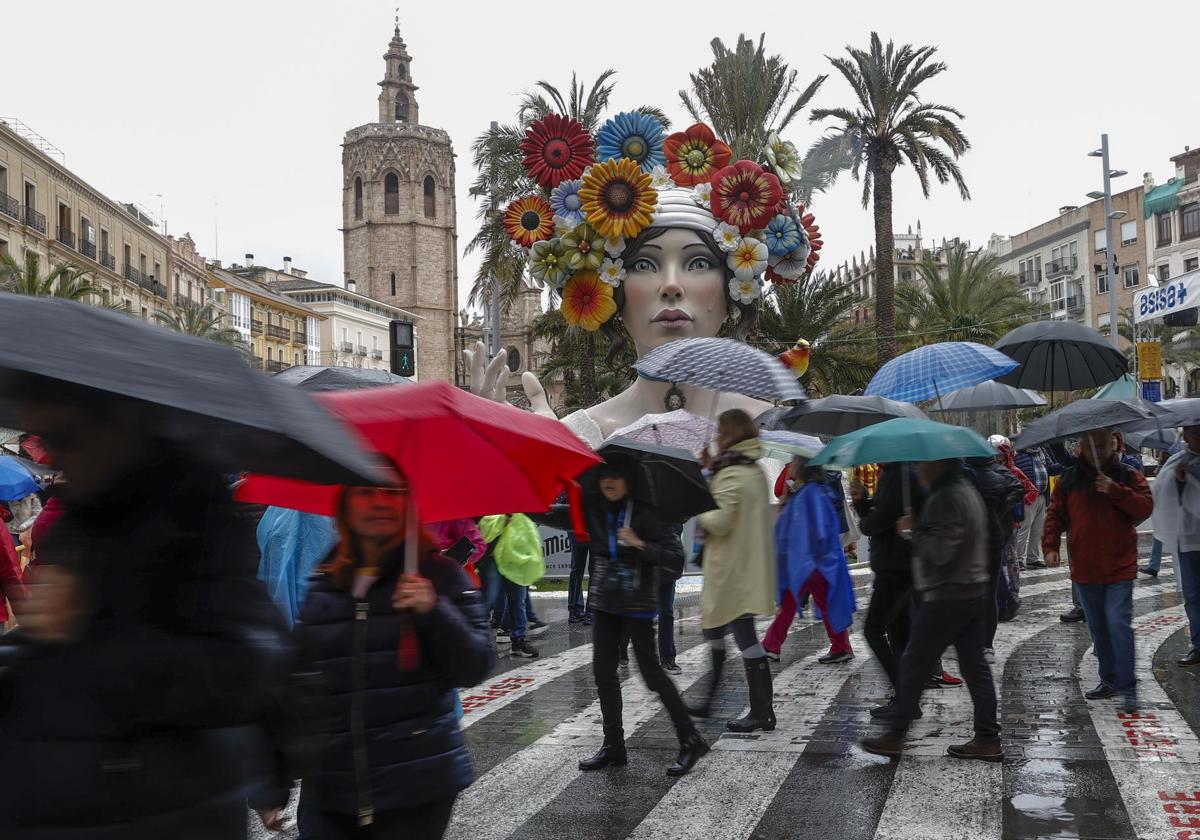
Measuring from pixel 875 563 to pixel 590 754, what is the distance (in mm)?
1917

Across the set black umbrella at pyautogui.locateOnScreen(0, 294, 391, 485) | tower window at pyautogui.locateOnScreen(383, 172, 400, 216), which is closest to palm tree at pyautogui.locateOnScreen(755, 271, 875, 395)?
black umbrella at pyautogui.locateOnScreen(0, 294, 391, 485)

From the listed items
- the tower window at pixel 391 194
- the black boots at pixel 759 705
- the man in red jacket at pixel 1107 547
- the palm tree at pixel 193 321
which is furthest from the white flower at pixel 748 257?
the tower window at pixel 391 194

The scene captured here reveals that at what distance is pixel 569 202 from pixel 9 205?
36631 mm

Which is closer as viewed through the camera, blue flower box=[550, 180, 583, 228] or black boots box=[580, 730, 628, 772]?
black boots box=[580, 730, 628, 772]

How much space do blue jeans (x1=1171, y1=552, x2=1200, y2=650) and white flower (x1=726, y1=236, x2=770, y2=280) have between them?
4565 mm

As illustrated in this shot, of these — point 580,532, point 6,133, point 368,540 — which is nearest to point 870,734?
point 580,532

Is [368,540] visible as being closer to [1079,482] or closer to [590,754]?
[590,754]

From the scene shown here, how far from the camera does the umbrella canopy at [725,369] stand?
6875 mm

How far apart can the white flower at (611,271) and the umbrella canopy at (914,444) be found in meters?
5.36

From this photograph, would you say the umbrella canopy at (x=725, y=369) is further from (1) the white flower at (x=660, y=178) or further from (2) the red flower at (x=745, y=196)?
(1) the white flower at (x=660, y=178)

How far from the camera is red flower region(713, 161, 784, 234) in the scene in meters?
11.0

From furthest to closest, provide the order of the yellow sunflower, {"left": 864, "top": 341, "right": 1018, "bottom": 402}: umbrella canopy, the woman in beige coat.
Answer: the yellow sunflower, {"left": 864, "top": 341, "right": 1018, "bottom": 402}: umbrella canopy, the woman in beige coat

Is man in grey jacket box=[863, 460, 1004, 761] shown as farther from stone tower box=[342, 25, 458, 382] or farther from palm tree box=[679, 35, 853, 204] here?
stone tower box=[342, 25, 458, 382]

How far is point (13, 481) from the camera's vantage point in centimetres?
827
